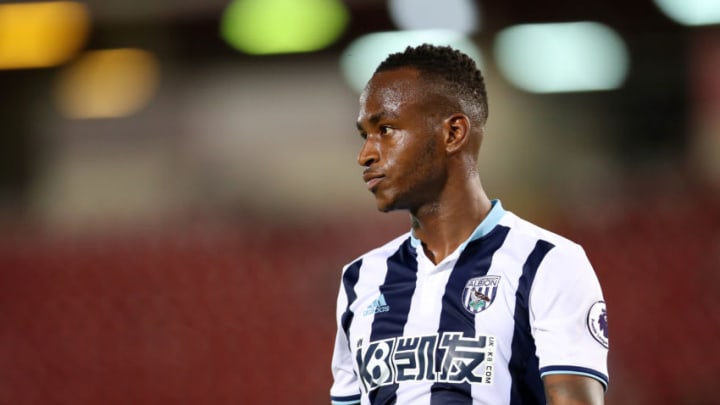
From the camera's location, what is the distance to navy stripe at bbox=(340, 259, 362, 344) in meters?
2.36

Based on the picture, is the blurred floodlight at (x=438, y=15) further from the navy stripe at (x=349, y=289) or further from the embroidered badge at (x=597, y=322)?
the embroidered badge at (x=597, y=322)

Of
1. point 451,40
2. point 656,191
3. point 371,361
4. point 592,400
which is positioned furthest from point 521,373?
point 451,40

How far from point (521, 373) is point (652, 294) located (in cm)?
419

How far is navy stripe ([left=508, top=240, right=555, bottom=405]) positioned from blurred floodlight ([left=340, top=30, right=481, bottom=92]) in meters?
5.38

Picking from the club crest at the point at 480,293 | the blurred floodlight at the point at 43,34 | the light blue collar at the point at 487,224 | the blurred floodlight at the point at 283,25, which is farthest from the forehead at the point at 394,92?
the blurred floodlight at the point at 43,34

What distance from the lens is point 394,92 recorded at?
2.24 meters

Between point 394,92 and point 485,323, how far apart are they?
539 mm

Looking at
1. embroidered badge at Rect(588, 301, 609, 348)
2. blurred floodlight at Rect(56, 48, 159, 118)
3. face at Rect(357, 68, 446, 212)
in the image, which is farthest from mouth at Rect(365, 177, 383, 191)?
blurred floodlight at Rect(56, 48, 159, 118)

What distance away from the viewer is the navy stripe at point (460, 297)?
81.5 inches

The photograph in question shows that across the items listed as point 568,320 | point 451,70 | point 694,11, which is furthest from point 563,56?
point 568,320

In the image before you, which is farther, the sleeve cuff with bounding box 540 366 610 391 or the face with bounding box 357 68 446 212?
the face with bounding box 357 68 446 212

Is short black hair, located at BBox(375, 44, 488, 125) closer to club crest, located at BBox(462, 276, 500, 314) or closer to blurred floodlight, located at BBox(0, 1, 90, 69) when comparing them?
club crest, located at BBox(462, 276, 500, 314)

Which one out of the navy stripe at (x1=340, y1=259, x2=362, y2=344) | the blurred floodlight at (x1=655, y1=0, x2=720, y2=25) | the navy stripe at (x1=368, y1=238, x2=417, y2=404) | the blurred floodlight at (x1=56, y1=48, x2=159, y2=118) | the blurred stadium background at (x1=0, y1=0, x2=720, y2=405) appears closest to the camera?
the navy stripe at (x1=368, y1=238, x2=417, y2=404)

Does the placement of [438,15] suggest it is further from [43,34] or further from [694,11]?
[43,34]
